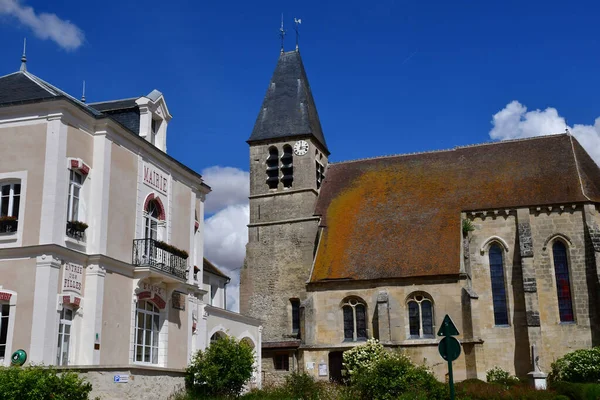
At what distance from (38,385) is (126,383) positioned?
2.43m

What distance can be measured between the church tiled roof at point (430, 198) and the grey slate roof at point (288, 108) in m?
3.98

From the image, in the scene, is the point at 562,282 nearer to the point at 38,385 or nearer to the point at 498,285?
the point at 498,285

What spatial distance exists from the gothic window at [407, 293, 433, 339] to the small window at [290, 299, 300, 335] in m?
6.30

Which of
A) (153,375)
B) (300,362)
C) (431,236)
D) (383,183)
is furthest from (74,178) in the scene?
(383,183)

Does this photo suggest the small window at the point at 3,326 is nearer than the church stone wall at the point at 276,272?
Yes

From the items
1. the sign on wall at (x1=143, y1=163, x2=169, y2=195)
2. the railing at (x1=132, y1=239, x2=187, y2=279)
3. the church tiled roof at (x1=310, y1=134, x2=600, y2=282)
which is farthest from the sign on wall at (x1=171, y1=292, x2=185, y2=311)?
the church tiled roof at (x1=310, y1=134, x2=600, y2=282)

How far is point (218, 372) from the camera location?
19562mm

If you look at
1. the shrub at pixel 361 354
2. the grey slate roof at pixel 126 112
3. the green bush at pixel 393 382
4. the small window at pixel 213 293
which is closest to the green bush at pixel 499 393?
the green bush at pixel 393 382

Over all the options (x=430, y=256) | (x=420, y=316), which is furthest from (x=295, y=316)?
(x=430, y=256)

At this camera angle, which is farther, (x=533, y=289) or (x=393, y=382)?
(x=533, y=289)

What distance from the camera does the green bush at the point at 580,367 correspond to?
28.6 m

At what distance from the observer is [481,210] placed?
34250 millimetres

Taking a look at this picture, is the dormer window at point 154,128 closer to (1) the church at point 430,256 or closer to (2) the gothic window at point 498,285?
(1) the church at point 430,256

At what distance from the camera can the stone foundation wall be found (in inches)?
622
